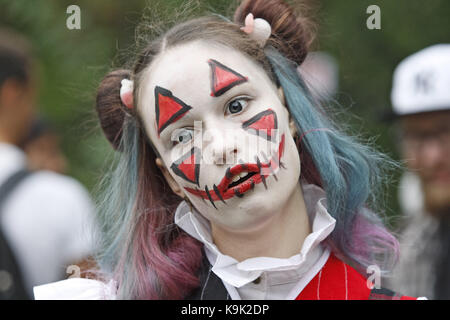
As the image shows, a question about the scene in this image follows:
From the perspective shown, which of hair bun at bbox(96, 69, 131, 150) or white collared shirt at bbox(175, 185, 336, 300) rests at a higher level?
hair bun at bbox(96, 69, 131, 150)

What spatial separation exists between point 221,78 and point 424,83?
1980 millimetres

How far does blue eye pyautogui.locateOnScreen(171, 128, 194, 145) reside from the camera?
1964 mm

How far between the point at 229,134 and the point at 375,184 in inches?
23.5

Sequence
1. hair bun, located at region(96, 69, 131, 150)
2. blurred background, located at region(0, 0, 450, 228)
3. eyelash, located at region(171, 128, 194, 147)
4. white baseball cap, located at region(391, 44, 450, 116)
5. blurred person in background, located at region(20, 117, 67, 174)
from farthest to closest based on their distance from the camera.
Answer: blurred background, located at region(0, 0, 450, 228) < blurred person in background, located at region(20, 117, 67, 174) < white baseball cap, located at region(391, 44, 450, 116) < hair bun, located at region(96, 69, 131, 150) < eyelash, located at region(171, 128, 194, 147)

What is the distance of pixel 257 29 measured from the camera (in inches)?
82.1

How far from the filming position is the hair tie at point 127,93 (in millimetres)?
2115

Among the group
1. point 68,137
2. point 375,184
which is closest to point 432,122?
point 375,184

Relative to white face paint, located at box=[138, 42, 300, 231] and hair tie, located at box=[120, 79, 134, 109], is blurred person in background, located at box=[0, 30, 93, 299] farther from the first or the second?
white face paint, located at box=[138, 42, 300, 231]

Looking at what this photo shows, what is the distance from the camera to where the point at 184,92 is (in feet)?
6.30

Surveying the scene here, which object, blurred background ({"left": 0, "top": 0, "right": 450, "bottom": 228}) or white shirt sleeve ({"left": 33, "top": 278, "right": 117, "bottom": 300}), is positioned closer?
white shirt sleeve ({"left": 33, "top": 278, "right": 117, "bottom": 300})

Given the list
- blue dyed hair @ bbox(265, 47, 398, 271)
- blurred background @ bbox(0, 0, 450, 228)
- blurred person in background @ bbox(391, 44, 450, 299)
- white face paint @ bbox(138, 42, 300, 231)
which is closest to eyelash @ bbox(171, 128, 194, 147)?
white face paint @ bbox(138, 42, 300, 231)

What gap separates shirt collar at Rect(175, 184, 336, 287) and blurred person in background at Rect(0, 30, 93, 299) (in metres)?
1.19

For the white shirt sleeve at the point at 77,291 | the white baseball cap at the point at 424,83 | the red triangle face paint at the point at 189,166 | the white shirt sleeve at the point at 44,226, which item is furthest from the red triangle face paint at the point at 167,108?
the white baseball cap at the point at 424,83

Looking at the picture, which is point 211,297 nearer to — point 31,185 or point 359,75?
point 31,185
